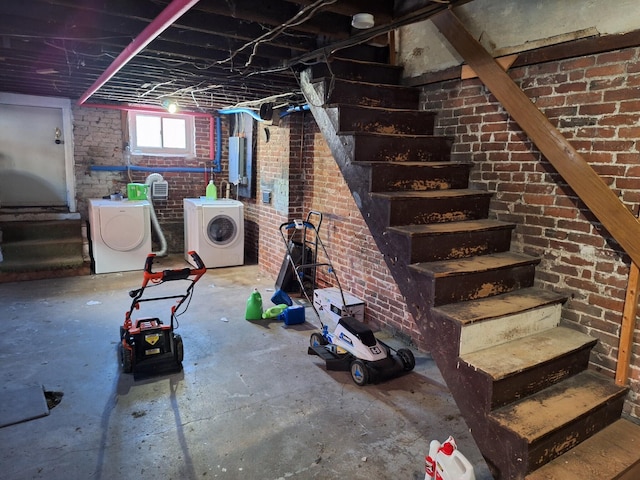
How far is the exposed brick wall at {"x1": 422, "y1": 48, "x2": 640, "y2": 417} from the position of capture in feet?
7.60

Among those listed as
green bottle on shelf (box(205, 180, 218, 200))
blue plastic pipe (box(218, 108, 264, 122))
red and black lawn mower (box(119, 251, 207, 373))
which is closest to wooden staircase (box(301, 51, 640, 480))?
red and black lawn mower (box(119, 251, 207, 373))

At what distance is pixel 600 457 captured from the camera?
82.7 inches

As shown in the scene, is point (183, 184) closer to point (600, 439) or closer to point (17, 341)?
point (17, 341)

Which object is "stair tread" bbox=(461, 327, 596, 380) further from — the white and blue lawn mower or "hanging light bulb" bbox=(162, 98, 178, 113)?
"hanging light bulb" bbox=(162, 98, 178, 113)

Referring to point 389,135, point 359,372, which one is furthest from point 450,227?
point 359,372

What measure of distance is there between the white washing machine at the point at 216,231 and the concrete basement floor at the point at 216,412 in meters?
2.13

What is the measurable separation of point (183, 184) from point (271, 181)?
228 centimetres

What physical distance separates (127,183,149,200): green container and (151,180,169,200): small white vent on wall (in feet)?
0.75

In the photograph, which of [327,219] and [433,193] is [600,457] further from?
[327,219]

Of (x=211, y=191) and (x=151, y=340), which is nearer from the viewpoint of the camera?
(x=151, y=340)

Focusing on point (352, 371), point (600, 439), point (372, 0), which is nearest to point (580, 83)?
point (372, 0)

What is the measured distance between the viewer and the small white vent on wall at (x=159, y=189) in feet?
22.7

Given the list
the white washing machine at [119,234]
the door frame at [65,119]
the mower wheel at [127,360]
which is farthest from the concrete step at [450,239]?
the door frame at [65,119]

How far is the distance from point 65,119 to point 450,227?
625 centimetres
